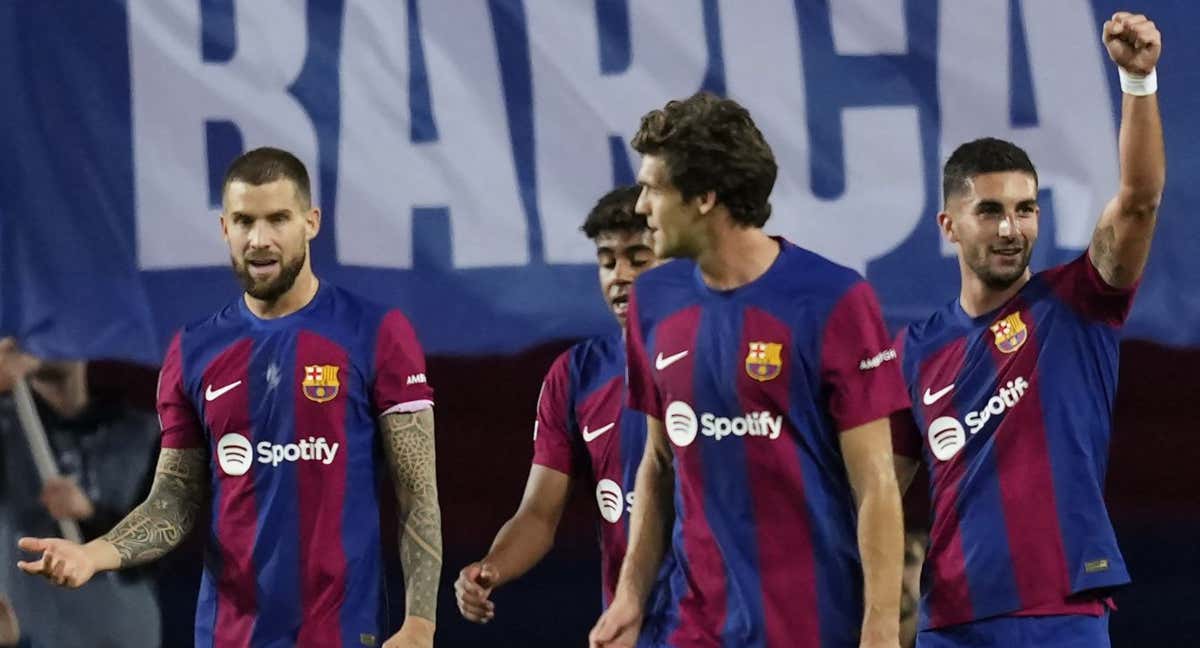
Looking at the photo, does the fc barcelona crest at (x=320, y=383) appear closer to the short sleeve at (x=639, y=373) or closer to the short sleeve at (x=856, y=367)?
the short sleeve at (x=639, y=373)

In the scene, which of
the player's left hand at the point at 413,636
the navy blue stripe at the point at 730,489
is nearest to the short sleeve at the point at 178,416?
the player's left hand at the point at 413,636

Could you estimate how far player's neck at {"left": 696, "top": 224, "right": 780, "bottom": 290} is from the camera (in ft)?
10.2

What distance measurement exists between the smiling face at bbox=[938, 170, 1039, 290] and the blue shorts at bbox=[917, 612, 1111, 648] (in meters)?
0.68

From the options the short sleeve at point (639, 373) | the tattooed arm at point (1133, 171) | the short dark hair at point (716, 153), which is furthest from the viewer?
the tattooed arm at point (1133, 171)

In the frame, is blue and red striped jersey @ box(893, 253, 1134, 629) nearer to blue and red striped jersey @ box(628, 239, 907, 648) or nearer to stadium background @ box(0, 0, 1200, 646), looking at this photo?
blue and red striped jersey @ box(628, 239, 907, 648)

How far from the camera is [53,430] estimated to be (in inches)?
203

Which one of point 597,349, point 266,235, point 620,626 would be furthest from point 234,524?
point 620,626

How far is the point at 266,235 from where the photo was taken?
3824mm

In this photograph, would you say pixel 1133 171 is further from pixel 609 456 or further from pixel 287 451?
pixel 287 451

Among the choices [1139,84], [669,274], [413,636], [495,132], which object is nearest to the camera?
[669,274]

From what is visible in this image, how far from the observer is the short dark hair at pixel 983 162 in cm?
391

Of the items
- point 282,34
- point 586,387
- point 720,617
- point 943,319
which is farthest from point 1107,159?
point 720,617

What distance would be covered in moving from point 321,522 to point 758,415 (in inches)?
43.5

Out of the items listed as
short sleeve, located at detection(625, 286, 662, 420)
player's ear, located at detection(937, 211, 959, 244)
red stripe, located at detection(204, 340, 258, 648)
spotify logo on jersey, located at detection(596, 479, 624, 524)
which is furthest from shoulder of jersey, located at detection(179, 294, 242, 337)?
player's ear, located at detection(937, 211, 959, 244)
